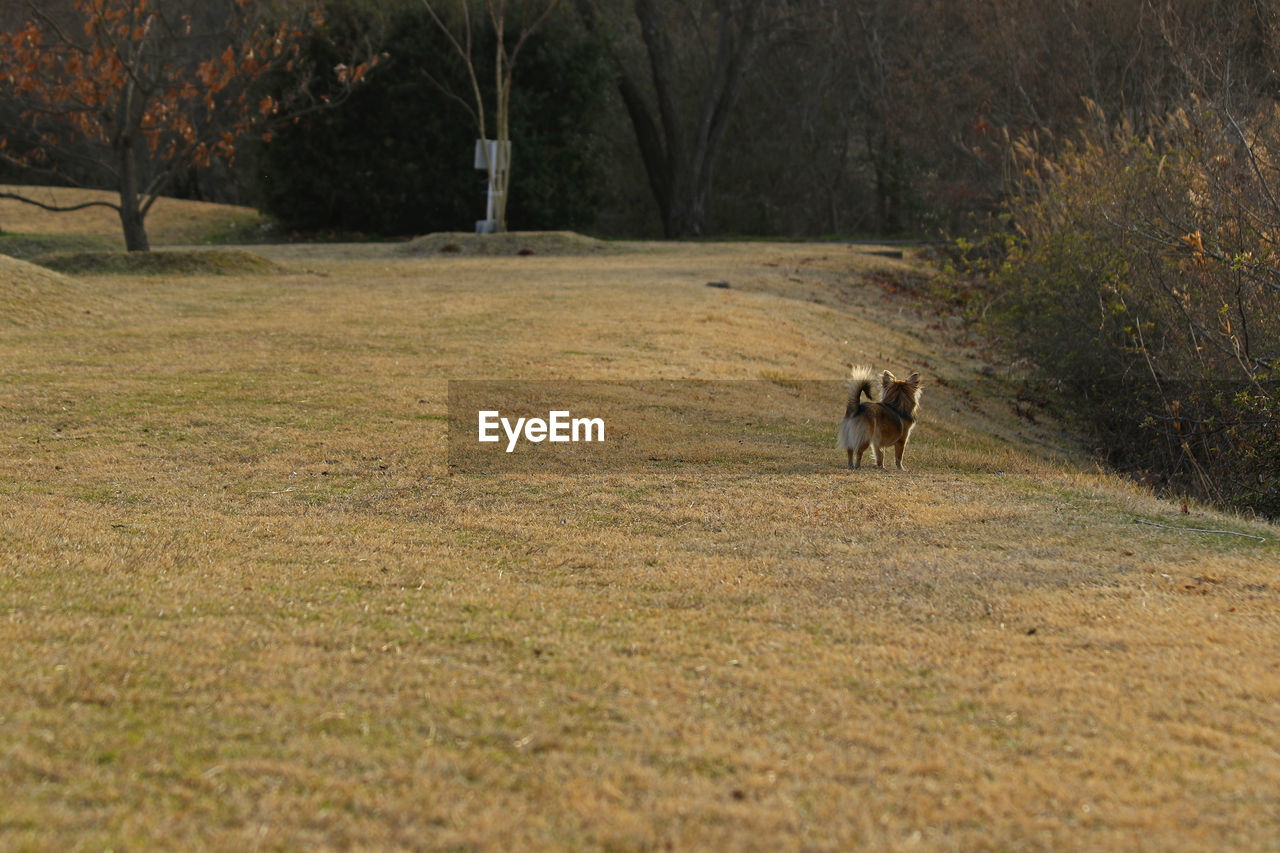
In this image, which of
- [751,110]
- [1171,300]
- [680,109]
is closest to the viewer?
[1171,300]

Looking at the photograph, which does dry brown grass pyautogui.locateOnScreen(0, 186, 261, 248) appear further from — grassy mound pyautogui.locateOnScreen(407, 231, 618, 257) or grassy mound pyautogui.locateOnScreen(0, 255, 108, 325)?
grassy mound pyautogui.locateOnScreen(0, 255, 108, 325)

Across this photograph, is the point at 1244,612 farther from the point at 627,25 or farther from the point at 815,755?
the point at 627,25

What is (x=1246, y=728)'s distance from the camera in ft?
15.0

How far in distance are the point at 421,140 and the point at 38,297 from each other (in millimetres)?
20185

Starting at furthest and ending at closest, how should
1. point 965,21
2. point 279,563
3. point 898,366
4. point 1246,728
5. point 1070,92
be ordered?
point 965,21 < point 1070,92 < point 898,366 < point 279,563 < point 1246,728

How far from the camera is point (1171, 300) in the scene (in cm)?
1234

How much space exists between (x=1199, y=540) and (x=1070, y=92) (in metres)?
17.9

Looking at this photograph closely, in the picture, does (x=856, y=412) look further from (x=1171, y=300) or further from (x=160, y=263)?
(x=160, y=263)

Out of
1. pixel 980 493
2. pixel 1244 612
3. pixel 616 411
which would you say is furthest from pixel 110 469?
pixel 1244 612

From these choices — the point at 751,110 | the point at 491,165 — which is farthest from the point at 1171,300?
the point at 751,110

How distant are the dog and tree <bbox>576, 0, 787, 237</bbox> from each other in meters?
29.1

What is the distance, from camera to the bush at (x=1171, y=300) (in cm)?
1065

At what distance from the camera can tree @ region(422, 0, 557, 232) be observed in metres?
30.8

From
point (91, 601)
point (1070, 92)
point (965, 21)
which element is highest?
point (965, 21)
